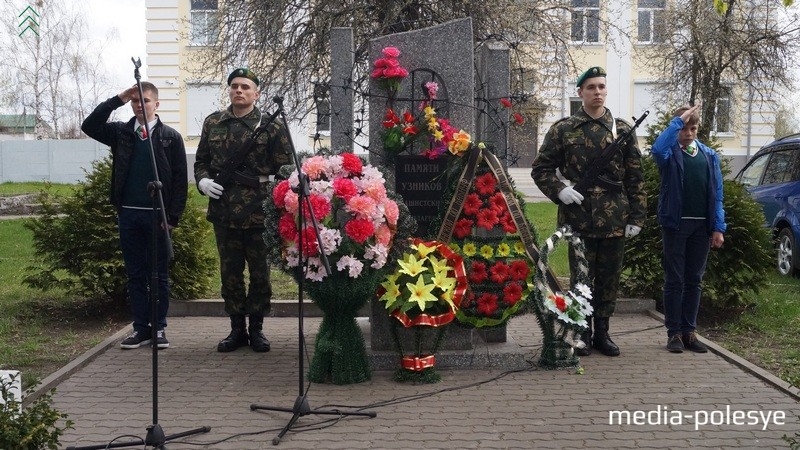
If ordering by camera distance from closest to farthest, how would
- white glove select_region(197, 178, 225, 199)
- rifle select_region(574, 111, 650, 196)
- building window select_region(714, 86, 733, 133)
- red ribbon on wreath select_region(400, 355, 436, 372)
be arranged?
red ribbon on wreath select_region(400, 355, 436, 372)
rifle select_region(574, 111, 650, 196)
white glove select_region(197, 178, 225, 199)
building window select_region(714, 86, 733, 133)

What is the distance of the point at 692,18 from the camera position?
877 inches

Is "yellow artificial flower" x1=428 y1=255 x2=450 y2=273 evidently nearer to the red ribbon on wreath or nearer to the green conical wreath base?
the green conical wreath base

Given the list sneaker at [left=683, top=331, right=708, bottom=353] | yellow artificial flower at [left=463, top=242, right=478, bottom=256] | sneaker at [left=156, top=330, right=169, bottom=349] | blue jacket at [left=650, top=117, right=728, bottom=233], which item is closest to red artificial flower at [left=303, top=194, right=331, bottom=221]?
yellow artificial flower at [left=463, top=242, right=478, bottom=256]

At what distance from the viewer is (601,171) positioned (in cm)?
746

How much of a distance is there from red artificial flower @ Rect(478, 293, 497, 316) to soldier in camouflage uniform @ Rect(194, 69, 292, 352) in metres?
1.87

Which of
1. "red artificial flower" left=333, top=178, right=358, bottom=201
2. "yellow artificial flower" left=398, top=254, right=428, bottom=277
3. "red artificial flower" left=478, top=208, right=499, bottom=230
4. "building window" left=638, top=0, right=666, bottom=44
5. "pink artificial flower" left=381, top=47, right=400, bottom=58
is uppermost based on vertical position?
"building window" left=638, top=0, right=666, bottom=44

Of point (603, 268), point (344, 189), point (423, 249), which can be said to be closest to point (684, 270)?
point (603, 268)

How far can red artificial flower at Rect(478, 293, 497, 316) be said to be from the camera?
7137mm

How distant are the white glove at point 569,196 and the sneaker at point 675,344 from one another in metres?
1.51

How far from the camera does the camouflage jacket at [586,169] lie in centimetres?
747

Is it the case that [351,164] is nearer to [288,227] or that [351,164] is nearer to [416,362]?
[288,227]

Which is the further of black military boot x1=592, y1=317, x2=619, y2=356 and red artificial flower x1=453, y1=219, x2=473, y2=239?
black military boot x1=592, y1=317, x2=619, y2=356

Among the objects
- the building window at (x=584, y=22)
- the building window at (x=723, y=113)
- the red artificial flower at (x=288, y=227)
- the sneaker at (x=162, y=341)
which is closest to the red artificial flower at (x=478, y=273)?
the red artificial flower at (x=288, y=227)

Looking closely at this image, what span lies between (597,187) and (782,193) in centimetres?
630
